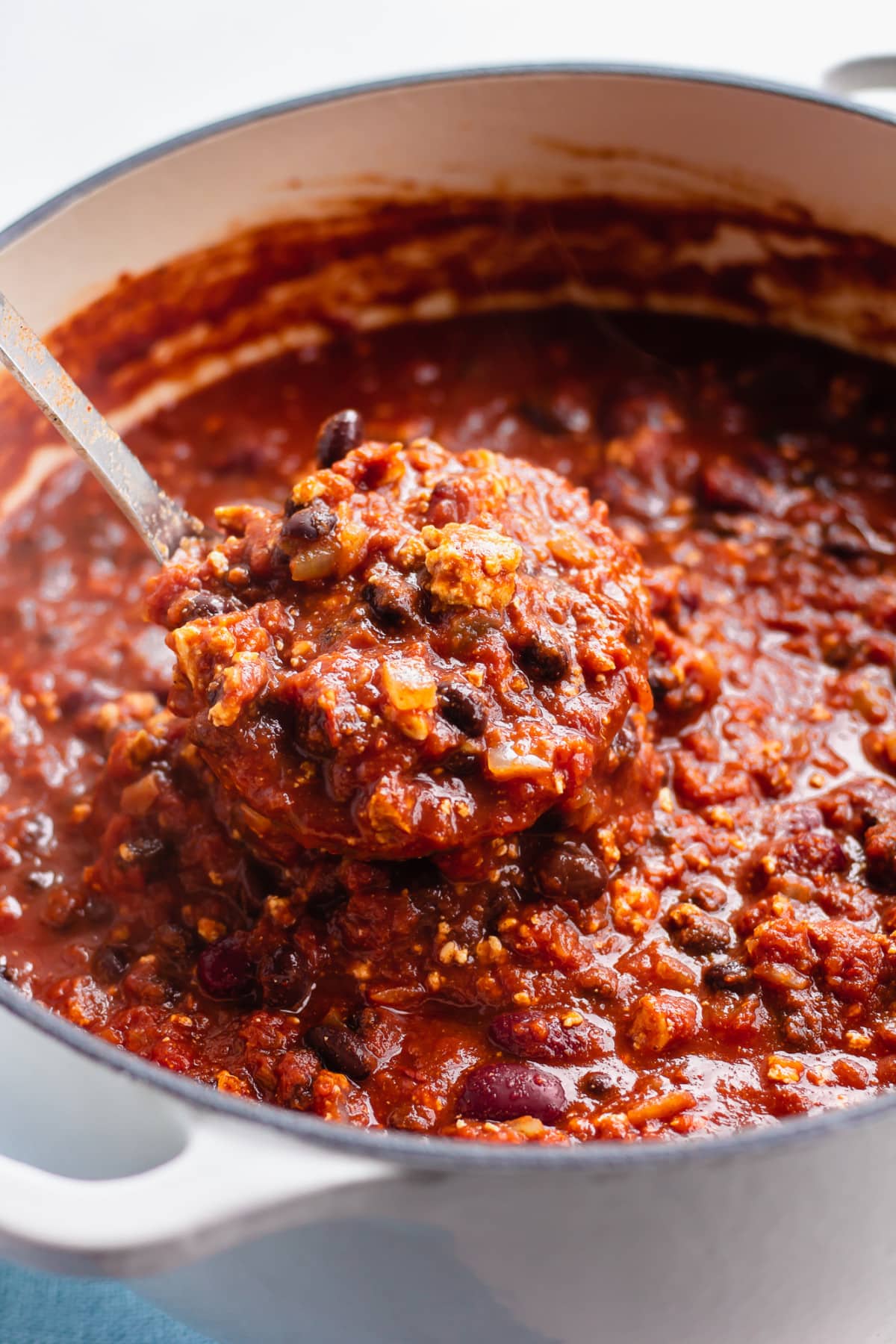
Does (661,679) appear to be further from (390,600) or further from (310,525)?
(310,525)

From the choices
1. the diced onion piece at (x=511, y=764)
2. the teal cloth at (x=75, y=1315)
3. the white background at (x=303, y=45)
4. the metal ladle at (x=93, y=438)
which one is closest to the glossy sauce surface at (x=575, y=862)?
the diced onion piece at (x=511, y=764)

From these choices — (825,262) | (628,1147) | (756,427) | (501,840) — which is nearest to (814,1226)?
(628,1147)

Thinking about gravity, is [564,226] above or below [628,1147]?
above

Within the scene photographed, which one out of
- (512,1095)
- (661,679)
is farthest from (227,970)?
(661,679)

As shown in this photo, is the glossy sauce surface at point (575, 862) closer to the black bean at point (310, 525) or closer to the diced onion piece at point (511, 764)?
the diced onion piece at point (511, 764)

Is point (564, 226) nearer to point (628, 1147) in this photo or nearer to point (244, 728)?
point (244, 728)

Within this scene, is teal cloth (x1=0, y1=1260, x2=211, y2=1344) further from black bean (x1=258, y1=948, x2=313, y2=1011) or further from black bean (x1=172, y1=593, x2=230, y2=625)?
black bean (x1=172, y1=593, x2=230, y2=625)
